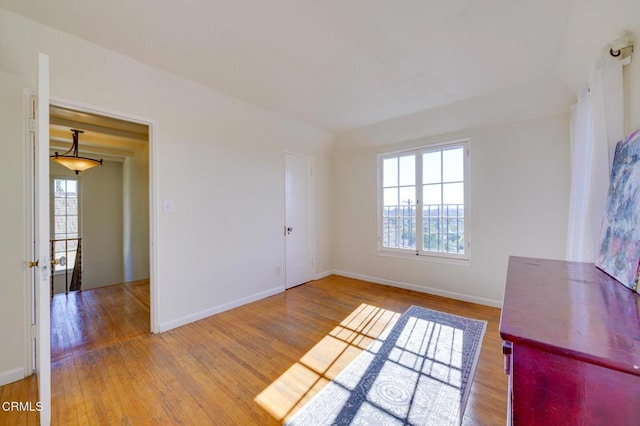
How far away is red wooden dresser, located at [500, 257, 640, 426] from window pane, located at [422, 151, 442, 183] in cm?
319

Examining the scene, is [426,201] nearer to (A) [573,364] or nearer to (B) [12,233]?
(A) [573,364]

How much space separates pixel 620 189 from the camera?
49.9 inches

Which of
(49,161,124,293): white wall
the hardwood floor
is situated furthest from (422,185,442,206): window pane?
(49,161,124,293): white wall

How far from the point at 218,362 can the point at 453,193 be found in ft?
11.4

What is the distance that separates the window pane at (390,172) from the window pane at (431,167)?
0.46 metres

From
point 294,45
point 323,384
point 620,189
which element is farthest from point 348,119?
point 323,384

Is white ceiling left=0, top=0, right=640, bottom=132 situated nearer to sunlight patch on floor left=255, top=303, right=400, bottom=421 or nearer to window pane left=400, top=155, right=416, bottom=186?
window pane left=400, top=155, right=416, bottom=186

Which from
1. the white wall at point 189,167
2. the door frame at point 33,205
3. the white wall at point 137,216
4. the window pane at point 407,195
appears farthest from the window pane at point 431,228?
the white wall at point 137,216

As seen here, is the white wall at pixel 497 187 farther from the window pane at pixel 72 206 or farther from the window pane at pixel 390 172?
the window pane at pixel 72 206

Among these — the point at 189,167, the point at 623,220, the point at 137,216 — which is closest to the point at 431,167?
the point at 623,220

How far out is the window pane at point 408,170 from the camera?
13.1 feet

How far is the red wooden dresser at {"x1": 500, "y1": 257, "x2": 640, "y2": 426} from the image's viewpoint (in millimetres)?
506

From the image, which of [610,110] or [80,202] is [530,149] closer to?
[610,110]

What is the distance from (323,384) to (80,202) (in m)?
6.63
